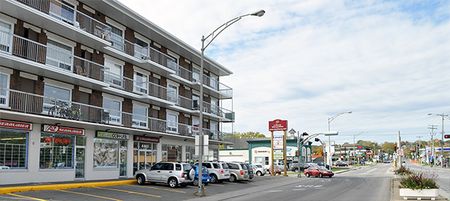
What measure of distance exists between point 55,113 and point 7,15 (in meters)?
5.75

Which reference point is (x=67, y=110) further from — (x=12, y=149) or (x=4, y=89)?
(x=4, y=89)

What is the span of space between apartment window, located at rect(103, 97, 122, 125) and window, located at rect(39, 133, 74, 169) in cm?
372

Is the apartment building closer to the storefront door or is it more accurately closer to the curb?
the storefront door

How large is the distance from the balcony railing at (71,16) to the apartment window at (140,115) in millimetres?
6595

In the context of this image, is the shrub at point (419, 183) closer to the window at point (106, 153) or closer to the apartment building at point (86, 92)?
the apartment building at point (86, 92)

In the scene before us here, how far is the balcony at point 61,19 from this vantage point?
75.2ft

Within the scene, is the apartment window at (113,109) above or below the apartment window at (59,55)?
below

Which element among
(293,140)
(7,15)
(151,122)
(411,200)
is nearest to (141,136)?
(151,122)

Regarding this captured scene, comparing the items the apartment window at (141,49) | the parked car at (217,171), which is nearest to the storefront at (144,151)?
the parked car at (217,171)

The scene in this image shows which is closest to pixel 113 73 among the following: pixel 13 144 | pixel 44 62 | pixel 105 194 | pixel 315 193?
pixel 44 62

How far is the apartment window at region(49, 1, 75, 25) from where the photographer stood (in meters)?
26.0

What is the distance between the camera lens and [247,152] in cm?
7944

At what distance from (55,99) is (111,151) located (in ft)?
22.8

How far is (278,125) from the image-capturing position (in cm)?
5247
